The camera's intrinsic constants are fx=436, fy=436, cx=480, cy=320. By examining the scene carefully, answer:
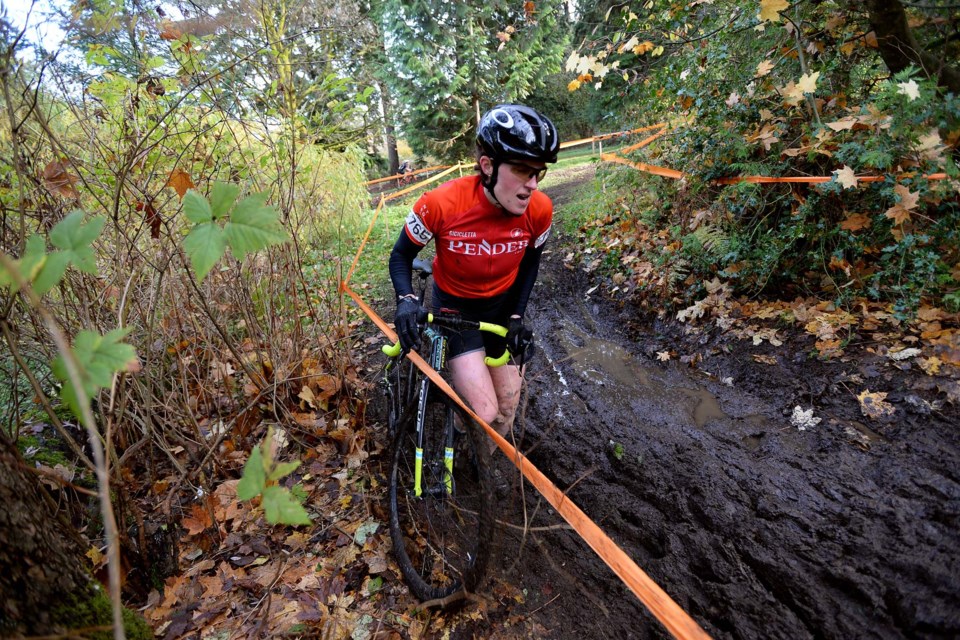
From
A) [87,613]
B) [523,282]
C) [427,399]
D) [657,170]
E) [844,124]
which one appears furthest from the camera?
[657,170]

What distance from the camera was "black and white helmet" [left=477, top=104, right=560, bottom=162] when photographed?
2.42 meters

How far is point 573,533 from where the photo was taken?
9.29ft

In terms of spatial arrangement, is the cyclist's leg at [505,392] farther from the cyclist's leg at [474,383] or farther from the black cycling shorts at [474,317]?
the cyclist's leg at [474,383]

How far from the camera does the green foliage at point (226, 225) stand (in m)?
1.20

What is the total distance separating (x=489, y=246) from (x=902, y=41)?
3.77 meters

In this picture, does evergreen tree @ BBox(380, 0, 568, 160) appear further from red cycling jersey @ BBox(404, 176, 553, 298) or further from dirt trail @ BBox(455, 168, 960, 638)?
dirt trail @ BBox(455, 168, 960, 638)

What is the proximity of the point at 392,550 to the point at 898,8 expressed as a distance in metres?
5.41

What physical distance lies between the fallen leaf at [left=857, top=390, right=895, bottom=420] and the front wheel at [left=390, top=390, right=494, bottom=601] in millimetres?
2805

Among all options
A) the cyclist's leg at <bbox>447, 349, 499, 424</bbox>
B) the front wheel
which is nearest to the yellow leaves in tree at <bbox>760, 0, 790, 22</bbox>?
the cyclist's leg at <bbox>447, 349, 499, 424</bbox>

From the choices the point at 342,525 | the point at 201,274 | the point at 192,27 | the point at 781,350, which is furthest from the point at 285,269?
the point at 781,350

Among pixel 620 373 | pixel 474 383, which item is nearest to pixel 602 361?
pixel 620 373

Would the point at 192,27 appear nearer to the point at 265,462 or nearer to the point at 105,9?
the point at 105,9

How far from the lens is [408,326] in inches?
101

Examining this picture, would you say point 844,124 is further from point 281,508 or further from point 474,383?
point 281,508
